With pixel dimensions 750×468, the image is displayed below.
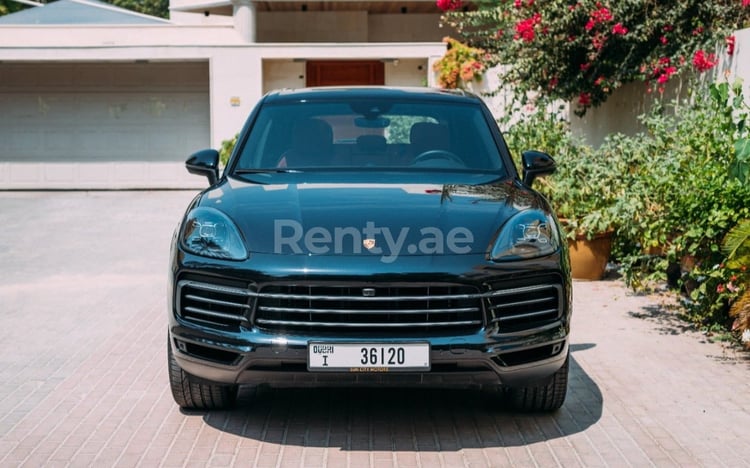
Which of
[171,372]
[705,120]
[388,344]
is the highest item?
[705,120]

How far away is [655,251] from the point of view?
999cm

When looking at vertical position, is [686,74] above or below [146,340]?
above

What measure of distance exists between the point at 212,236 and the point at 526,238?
149 cm

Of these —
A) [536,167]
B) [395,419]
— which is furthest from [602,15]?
[395,419]

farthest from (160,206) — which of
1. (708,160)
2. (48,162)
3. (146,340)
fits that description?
(708,160)

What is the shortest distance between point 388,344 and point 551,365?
87cm

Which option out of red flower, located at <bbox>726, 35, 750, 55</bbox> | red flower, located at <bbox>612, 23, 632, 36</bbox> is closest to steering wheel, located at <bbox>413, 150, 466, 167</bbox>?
red flower, located at <bbox>726, 35, 750, 55</bbox>

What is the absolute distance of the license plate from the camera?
15.6 feet

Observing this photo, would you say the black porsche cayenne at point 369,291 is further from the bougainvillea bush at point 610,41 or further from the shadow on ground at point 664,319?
the bougainvillea bush at point 610,41

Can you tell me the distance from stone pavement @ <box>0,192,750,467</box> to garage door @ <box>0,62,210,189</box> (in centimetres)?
1549

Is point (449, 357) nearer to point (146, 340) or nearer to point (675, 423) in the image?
point (675, 423)

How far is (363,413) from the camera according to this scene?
223 inches

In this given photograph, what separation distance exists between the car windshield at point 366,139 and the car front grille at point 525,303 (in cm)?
127

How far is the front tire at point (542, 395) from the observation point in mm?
5469
